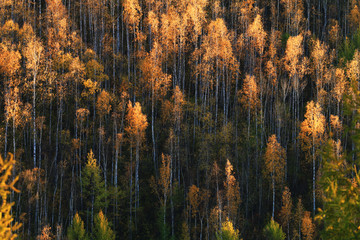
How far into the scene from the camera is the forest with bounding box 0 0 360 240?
34.1 metres

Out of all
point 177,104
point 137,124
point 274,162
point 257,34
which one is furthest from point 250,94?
point 137,124

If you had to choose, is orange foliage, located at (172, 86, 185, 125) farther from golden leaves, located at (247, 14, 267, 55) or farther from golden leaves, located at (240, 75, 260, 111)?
golden leaves, located at (247, 14, 267, 55)

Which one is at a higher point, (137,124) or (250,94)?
(250,94)

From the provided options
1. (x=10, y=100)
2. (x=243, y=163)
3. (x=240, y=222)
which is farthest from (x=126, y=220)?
(x=10, y=100)

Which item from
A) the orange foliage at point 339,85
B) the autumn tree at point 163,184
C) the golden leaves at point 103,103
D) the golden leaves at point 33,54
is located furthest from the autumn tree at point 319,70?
the golden leaves at point 33,54

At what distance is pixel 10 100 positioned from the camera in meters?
38.8

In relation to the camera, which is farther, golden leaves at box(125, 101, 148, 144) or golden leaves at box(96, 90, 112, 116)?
golden leaves at box(96, 90, 112, 116)

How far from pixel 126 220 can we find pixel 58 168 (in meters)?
9.35

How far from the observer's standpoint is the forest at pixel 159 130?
34.1m

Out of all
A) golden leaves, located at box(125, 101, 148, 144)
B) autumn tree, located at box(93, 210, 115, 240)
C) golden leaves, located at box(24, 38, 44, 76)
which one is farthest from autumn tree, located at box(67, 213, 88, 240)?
golden leaves, located at box(24, 38, 44, 76)

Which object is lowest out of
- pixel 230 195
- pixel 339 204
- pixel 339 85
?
pixel 230 195

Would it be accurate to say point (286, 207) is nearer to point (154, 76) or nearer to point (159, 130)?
point (159, 130)

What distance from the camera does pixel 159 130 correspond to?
4212cm

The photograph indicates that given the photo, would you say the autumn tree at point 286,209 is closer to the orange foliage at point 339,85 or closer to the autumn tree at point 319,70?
the orange foliage at point 339,85
